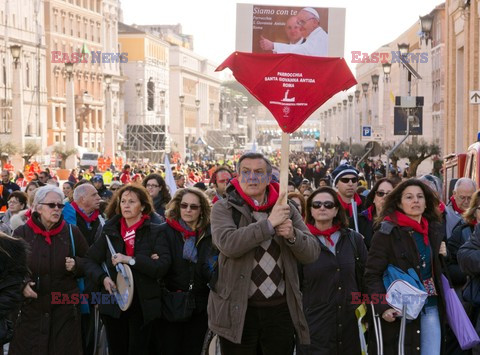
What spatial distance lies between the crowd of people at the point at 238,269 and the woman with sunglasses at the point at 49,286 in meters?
0.01

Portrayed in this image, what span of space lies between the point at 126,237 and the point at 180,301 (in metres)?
0.66

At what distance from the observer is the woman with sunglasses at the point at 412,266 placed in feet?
23.5

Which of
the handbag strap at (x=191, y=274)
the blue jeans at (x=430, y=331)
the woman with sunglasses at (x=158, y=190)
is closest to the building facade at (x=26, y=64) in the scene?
the woman with sunglasses at (x=158, y=190)

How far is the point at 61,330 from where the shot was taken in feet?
27.9

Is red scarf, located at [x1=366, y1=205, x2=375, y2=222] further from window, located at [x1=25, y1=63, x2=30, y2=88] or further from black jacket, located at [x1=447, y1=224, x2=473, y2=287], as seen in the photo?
window, located at [x1=25, y1=63, x2=30, y2=88]

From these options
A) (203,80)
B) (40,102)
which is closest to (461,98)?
(40,102)

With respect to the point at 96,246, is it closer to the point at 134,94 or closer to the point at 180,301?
the point at 180,301

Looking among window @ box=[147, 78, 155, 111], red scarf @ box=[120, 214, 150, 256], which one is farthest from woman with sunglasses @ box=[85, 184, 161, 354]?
window @ box=[147, 78, 155, 111]

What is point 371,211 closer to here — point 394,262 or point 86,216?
point 394,262

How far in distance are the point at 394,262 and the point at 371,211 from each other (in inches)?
93.9

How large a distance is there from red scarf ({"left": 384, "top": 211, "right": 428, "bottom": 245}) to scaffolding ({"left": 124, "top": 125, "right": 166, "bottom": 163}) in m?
75.7

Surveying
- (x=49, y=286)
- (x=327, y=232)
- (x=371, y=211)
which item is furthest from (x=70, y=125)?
(x=327, y=232)

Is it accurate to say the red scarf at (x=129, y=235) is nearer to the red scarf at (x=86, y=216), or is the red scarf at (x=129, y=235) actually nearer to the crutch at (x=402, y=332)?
the red scarf at (x=86, y=216)

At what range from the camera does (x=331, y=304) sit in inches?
304
